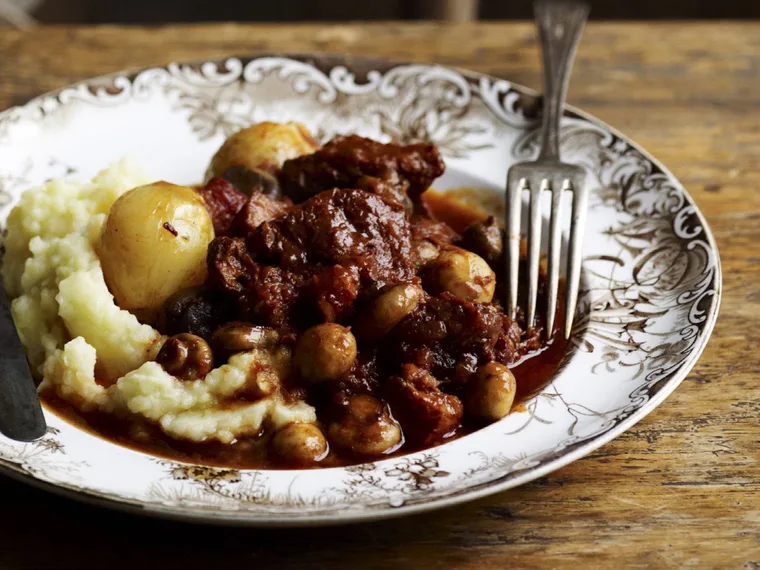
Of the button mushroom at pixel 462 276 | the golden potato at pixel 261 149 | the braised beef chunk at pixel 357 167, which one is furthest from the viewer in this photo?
the golden potato at pixel 261 149

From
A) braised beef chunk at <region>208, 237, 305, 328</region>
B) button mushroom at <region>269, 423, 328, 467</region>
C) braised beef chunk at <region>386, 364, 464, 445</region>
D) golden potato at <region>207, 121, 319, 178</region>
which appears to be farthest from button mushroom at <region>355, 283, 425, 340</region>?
golden potato at <region>207, 121, 319, 178</region>

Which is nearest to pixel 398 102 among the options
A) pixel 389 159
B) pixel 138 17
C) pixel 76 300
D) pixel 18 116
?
pixel 389 159

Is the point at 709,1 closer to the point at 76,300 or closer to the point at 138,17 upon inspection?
the point at 138,17

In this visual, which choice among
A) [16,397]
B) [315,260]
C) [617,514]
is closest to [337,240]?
[315,260]

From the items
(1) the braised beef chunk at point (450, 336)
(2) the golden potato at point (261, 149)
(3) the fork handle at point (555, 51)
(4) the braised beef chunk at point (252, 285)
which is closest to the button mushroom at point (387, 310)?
(1) the braised beef chunk at point (450, 336)

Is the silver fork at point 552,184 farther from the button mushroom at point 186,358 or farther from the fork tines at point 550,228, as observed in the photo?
the button mushroom at point 186,358

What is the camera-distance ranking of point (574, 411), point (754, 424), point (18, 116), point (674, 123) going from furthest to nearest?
1. point (674, 123)
2. point (18, 116)
3. point (754, 424)
4. point (574, 411)
